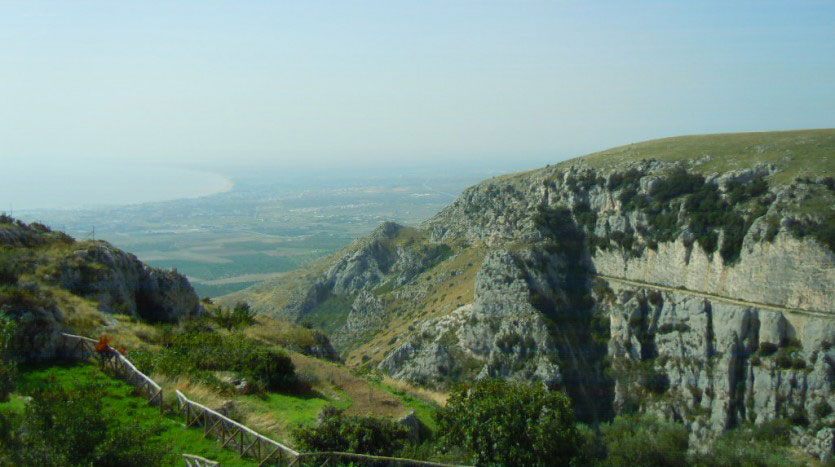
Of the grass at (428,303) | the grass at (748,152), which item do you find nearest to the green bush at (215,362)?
the grass at (428,303)

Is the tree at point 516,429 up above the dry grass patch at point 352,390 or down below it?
above

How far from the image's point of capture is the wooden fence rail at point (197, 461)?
9.47m

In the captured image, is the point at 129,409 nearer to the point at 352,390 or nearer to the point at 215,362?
the point at 215,362

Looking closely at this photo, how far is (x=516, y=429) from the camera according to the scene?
11906 mm

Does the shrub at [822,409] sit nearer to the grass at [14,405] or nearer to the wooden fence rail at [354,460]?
the wooden fence rail at [354,460]

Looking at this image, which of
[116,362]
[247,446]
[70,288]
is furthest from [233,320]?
[247,446]

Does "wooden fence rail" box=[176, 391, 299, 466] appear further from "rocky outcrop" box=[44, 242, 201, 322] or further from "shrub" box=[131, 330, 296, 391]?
"rocky outcrop" box=[44, 242, 201, 322]

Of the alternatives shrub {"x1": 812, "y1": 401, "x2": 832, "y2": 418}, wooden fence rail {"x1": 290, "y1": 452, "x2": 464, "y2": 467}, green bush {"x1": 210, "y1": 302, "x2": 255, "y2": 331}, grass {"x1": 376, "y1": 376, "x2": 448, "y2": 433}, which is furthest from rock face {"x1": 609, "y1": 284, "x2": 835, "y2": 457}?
wooden fence rail {"x1": 290, "y1": 452, "x2": 464, "y2": 467}

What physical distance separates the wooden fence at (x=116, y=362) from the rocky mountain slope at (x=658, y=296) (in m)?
39.9

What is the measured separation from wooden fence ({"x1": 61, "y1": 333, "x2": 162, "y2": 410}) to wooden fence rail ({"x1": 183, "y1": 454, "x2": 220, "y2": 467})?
2445 millimetres

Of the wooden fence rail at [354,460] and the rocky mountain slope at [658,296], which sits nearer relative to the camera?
the wooden fence rail at [354,460]

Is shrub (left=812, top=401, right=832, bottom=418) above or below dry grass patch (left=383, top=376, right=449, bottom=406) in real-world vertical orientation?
below

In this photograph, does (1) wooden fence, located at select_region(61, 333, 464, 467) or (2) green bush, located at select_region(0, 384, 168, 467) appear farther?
(1) wooden fence, located at select_region(61, 333, 464, 467)

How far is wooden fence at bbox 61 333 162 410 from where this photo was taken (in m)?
12.2
